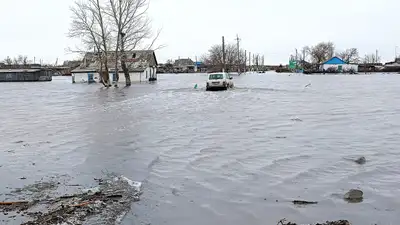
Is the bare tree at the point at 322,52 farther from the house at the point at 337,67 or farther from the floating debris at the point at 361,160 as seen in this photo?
the floating debris at the point at 361,160

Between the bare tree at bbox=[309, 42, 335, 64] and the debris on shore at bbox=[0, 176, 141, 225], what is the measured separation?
6093 inches

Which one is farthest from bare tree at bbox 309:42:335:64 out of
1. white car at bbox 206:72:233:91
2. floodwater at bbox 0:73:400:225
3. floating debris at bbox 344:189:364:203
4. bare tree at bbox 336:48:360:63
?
floating debris at bbox 344:189:364:203

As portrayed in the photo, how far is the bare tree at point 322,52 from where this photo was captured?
6176 inches

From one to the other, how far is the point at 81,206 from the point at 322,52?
158m

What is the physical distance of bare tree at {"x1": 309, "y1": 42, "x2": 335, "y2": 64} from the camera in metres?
157

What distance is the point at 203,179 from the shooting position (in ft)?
28.6

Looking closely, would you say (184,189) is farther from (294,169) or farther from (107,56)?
(107,56)

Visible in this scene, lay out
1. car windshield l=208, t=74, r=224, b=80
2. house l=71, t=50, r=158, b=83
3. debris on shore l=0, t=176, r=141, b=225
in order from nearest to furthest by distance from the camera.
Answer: debris on shore l=0, t=176, r=141, b=225 → car windshield l=208, t=74, r=224, b=80 → house l=71, t=50, r=158, b=83

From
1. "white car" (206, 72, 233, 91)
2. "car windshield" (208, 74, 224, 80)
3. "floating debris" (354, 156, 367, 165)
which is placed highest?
"car windshield" (208, 74, 224, 80)

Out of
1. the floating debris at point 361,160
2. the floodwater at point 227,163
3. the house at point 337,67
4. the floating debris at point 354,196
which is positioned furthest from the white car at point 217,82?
the house at point 337,67

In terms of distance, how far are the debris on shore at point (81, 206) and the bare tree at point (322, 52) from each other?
15475 centimetres

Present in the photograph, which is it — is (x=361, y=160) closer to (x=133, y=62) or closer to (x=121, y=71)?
(x=121, y=71)

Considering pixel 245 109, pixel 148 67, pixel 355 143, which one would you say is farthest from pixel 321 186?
pixel 148 67

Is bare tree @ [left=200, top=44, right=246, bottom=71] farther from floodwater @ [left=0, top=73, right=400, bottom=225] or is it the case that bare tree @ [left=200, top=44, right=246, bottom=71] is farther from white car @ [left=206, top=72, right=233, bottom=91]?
floodwater @ [left=0, top=73, right=400, bottom=225]
